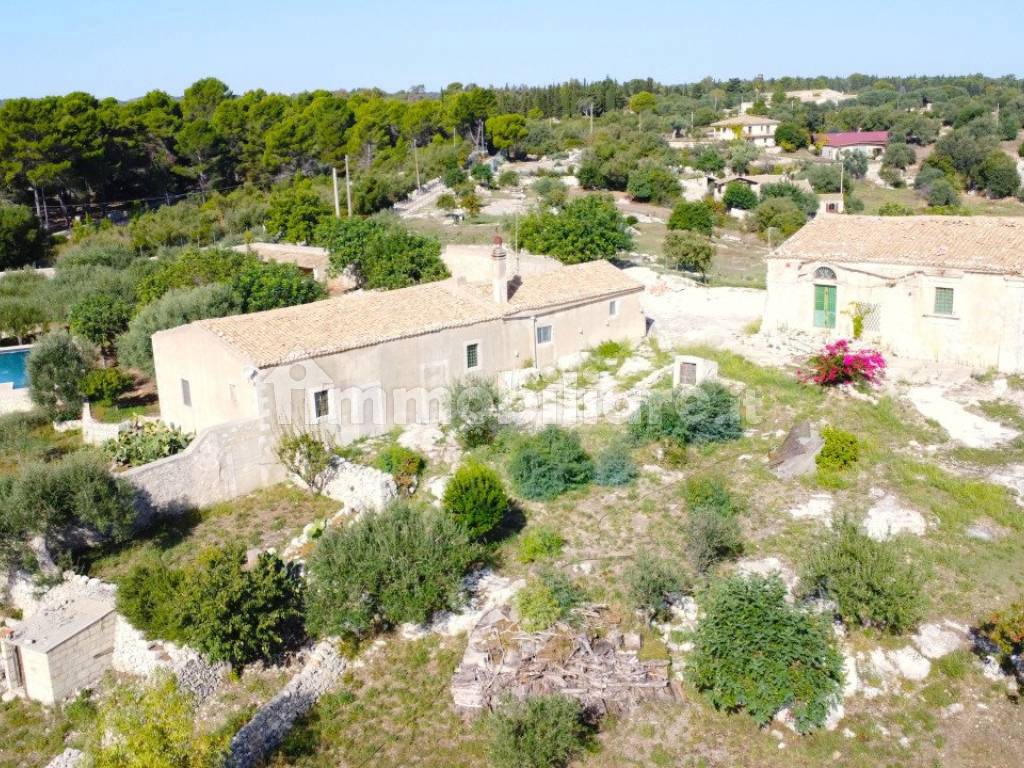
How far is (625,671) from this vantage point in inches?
549

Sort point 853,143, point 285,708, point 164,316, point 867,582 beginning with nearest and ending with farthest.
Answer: point 867,582 < point 285,708 < point 164,316 < point 853,143

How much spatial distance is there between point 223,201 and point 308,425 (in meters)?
48.3

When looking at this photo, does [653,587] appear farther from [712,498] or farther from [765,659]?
[712,498]

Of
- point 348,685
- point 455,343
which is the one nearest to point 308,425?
point 455,343

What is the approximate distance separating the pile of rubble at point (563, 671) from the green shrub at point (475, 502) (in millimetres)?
3024

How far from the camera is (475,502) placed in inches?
688

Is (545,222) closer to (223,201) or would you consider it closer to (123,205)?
(223,201)

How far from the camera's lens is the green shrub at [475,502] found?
1738cm

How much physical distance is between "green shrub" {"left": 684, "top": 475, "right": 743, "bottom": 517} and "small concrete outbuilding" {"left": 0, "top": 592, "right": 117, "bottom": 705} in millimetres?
11023

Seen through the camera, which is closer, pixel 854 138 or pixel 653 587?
pixel 653 587

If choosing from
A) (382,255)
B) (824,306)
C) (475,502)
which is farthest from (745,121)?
(475,502)

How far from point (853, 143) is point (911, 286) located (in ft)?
289

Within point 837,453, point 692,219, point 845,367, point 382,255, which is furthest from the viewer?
point 692,219

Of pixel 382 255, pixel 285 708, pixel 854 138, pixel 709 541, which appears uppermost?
pixel 854 138
